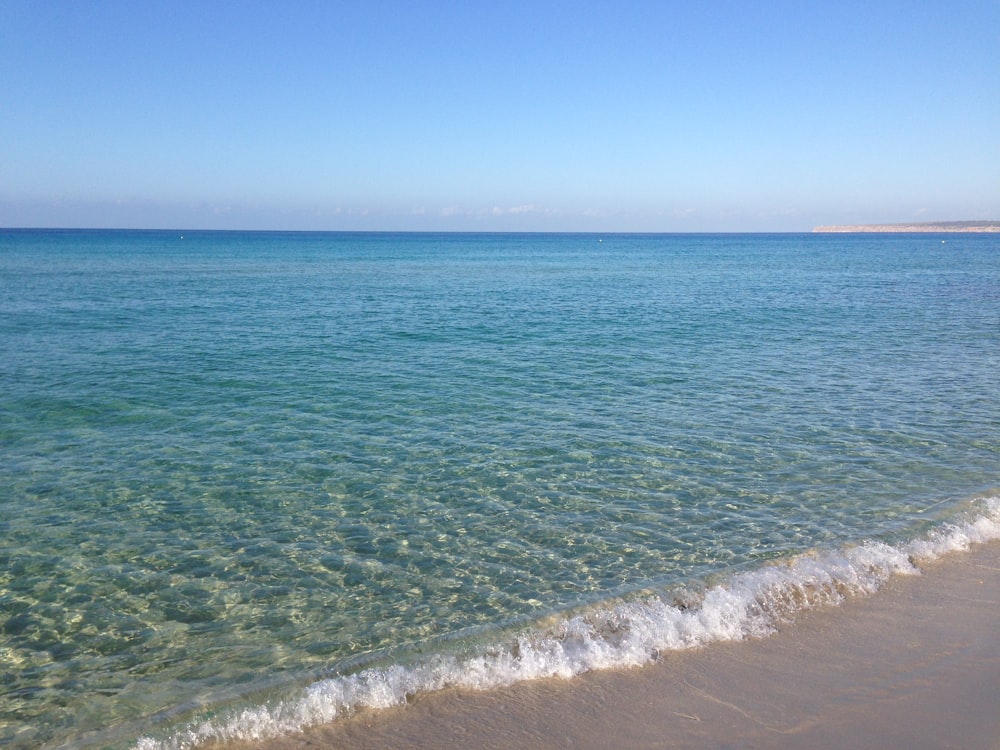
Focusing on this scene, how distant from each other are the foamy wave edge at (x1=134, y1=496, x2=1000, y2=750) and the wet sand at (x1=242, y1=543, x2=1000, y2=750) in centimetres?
18

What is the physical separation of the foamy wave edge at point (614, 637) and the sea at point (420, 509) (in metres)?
0.03

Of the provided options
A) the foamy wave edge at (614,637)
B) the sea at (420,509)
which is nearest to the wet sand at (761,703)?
the foamy wave edge at (614,637)

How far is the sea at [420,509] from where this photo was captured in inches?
291

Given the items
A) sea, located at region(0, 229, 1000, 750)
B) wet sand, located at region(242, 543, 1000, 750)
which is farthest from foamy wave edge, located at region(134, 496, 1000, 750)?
wet sand, located at region(242, 543, 1000, 750)

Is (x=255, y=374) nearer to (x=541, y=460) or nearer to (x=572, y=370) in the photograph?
(x=572, y=370)

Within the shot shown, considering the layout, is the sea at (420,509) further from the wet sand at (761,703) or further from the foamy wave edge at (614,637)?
the wet sand at (761,703)

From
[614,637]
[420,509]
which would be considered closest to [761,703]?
[614,637]

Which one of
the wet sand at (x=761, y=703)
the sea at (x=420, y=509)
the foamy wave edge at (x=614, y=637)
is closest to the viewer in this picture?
the wet sand at (x=761, y=703)

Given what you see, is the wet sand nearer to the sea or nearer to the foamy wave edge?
the foamy wave edge

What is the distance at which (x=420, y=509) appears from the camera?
11203mm

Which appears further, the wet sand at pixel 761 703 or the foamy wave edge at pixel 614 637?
the foamy wave edge at pixel 614 637

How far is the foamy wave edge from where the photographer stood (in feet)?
21.6

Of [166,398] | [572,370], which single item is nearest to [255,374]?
[166,398]

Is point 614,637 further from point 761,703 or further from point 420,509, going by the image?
point 420,509
